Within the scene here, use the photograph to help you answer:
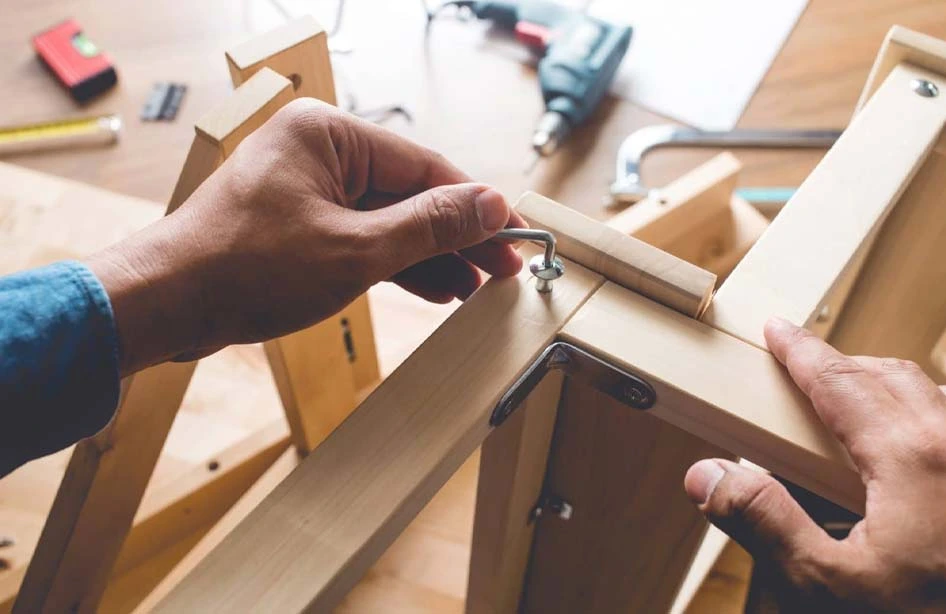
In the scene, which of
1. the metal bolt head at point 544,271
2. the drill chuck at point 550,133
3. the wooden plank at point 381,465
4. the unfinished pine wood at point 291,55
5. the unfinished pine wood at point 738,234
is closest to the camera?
the wooden plank at point 381,465

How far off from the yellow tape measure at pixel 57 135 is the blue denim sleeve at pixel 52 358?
2.35ft

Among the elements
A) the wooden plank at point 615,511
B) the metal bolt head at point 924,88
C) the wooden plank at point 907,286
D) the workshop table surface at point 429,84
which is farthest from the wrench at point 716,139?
the wooden plank at point 615,511

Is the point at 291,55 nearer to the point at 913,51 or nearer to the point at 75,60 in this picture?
the point at 913,51

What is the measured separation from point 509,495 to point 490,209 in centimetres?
20

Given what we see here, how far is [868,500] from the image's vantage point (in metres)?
0.39

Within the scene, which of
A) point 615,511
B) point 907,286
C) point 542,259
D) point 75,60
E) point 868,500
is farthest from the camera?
point 75,60

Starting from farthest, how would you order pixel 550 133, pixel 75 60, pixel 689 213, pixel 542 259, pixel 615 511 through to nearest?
pixel 75 60 → pixel 550 133 → pixel 689 213 → pixel 615 511 → pixel 542 259

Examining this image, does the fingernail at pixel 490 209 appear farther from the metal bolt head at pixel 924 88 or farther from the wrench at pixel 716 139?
the wrench at pixel 716 139

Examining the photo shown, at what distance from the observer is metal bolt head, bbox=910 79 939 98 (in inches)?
24.3

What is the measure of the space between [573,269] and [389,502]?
0.18 meters

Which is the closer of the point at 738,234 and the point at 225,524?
the point at 225,524

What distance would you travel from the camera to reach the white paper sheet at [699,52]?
1.12 m

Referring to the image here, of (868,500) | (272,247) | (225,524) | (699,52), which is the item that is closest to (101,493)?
(225,524)

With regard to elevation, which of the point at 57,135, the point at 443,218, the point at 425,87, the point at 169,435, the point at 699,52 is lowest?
the point at 169,435
